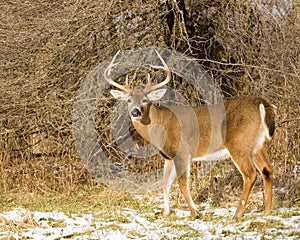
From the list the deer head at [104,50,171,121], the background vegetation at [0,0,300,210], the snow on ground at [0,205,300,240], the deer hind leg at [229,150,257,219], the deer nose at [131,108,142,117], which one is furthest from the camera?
the background vegetation at [0,0,300,210]

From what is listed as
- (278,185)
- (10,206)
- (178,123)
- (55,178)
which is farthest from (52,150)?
(278,185)

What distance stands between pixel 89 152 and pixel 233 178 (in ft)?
7.19

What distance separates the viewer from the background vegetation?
8.19 meters

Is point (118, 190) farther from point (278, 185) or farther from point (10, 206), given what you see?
point (278, 185)

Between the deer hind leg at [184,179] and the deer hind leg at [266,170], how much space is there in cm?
81

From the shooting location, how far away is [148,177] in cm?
892

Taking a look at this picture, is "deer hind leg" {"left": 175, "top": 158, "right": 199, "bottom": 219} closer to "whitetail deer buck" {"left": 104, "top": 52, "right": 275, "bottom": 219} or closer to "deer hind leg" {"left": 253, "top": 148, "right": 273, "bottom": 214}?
"whitetail deer buck" {"left": 104, "top": 52, "right": 275, "bottom": 219}

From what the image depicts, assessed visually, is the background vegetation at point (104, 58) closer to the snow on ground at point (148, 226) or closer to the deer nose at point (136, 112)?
the snow on ground at point (148, 226)

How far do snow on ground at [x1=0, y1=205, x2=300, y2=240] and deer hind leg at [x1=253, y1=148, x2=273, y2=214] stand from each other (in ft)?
0.49

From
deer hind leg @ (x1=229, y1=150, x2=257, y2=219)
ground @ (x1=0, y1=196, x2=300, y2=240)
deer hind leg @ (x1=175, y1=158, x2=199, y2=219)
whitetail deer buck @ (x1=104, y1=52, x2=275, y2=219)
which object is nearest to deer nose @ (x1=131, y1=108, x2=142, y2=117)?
whitetail deer buck @ (x1=104, y1=52, x2=275, y2=219)

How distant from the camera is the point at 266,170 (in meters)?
6.43

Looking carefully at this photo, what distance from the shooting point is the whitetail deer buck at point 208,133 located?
6.43 meters

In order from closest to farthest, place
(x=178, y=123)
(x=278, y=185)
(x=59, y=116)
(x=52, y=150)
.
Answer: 1. (x=178, y=123)
2. (x=278, y=185)
3. (x=59, y=116)
4. (x=52, y=150)

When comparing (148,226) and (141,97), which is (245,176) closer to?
(148,226)
